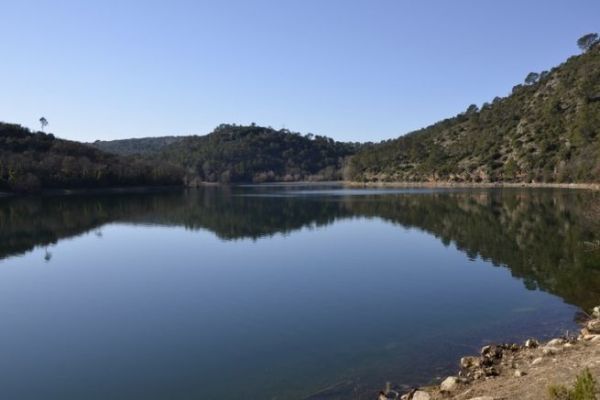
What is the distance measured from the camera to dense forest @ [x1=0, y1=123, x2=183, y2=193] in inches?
3853

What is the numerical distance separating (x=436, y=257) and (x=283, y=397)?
19.7 m

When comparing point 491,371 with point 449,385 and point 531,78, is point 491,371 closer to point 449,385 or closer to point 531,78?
point 449,385

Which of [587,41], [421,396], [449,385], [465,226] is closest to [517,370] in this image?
[449,385]

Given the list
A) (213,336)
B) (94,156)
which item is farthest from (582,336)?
(94,156)

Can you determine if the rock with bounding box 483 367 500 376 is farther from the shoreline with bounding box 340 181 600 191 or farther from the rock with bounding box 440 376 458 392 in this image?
the shoreline with bounding box 340 181 600 191

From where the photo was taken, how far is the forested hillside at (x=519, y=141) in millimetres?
93062

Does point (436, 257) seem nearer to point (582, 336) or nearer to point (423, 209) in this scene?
point (582, 336)

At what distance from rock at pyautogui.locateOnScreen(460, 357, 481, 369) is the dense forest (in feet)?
323

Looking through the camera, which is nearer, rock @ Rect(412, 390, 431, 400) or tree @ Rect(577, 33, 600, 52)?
rock @ Rect(412, 390, 431, 400)

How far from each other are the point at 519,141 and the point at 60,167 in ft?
313

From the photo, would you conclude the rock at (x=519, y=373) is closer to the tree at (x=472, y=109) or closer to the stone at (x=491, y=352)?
the stone at (x=491, y=352)

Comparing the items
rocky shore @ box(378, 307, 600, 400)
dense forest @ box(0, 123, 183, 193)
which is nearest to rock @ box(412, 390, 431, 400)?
rocky shore @ box(378, 307, 600, 400)

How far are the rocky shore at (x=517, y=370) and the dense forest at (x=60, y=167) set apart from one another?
98717 mm

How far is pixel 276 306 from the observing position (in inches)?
741
